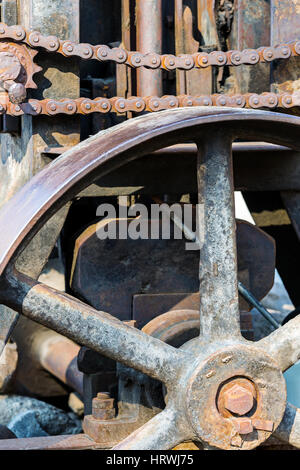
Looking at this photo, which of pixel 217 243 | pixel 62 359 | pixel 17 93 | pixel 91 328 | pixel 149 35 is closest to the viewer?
pixel 91 328

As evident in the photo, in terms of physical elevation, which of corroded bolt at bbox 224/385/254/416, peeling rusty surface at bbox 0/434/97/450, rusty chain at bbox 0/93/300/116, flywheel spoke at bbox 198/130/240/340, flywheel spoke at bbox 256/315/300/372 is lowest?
peeling rusty surface at bbox 0/434/97/450

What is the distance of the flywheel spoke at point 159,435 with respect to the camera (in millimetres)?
1833

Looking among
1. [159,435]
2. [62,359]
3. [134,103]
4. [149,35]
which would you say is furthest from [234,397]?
[62,359]

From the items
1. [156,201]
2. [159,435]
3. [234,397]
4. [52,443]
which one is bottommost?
[52,443]

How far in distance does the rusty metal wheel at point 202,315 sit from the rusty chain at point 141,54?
0.46 m

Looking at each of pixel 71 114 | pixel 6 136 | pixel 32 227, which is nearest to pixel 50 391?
pixel 6 136

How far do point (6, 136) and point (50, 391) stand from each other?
1416mm

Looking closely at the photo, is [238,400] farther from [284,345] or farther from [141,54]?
[141,54]

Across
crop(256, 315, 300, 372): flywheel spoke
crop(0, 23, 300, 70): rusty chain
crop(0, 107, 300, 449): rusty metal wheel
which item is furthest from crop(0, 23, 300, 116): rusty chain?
crop(256, 315, 300, 372): flywheel spoke

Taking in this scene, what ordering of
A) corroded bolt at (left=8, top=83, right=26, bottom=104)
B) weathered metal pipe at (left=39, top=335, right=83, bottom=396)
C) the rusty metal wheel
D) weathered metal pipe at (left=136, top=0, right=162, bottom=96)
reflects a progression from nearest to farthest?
the rusty metal wheel → corroded bolt at (left=8, top=83, right=26, bottom=104) → weathered metal pipe at (left=136, top=0, right=162, bottom=96) → weathered metal pipe at (left=39, top=335, right=83, bottom=396)

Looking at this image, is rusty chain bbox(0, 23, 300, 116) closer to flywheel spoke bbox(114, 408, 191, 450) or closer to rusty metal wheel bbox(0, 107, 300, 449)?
rusty metal wheel bbox(0, 107, 300, 449)

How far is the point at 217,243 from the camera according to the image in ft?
6.25

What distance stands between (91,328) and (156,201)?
2.50 ft

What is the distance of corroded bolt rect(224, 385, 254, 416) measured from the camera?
1.82 meters
